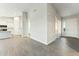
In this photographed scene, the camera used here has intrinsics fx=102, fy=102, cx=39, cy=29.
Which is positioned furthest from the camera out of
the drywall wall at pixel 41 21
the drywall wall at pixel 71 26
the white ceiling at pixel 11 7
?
the white ceiling at pixel 11 7

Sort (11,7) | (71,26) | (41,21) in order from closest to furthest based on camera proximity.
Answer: (71,26), (41,21), (11,7)

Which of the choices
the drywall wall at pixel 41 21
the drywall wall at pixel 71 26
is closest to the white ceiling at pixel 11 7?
the drywall wall at pixel 41 21

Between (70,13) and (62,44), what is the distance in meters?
1.04

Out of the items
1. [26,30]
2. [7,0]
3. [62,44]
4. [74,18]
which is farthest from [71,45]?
[26,30]

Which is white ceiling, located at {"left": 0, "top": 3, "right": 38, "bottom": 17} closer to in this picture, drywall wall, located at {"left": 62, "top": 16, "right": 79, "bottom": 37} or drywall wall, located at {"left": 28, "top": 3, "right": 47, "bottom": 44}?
drywall wall, located at {"left": 28, "top": 3, "right": 47, "bottom": 44}

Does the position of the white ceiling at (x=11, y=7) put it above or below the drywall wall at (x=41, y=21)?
above

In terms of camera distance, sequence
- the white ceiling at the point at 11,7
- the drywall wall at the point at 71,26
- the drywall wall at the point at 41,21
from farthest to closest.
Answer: the white ceiling at the point at 11,7 → the drywall wall at the point at 41,21 → the drywall wall at the point at 71,26

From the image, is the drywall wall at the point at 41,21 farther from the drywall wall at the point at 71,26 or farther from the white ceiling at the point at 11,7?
the drywall wall at the point at 71,26

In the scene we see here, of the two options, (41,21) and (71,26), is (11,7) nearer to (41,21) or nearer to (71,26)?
(41,21)

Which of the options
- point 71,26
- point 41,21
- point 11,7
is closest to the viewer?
point 71,26

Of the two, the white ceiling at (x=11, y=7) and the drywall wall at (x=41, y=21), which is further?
the white ceiling at (x=11, y=7)

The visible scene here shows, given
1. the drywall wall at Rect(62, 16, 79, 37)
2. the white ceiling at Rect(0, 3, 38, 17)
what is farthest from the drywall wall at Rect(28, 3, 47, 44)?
the drywall wall at Rect(62, 16, 79, 37)

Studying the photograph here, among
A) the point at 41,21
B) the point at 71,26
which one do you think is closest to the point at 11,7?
the point at 41,21

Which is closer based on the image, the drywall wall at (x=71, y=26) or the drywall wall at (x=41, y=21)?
the drywall wall at (x=71, y=26)
